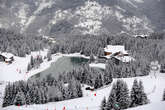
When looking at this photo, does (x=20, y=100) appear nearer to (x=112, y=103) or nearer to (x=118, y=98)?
(x=112, y=103)

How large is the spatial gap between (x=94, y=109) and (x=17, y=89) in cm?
2466

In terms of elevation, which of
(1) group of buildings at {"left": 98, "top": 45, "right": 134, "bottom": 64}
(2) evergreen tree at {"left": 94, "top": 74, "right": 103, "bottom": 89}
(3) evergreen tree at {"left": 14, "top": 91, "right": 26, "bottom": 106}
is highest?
(1) group of buildings at {"left": 98, "top": 45, "right": 134, "bottom": 64}

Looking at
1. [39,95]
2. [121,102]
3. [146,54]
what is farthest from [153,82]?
[146,54]

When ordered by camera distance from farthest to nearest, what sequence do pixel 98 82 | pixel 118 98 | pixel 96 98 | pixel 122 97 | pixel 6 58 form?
pixel 6 58
pixel 98 82
pixel 96 98
pixel 118 98
pixel 122 97

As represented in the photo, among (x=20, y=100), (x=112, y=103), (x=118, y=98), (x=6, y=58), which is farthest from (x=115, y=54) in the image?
(x=112, y=103)

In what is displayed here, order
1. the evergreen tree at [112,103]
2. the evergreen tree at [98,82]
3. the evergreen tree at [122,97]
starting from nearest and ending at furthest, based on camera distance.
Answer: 1. the evergreen tree at [112,103]
2. the evergreen tree at [122,97]
3. the evergreen tree at [98,82]

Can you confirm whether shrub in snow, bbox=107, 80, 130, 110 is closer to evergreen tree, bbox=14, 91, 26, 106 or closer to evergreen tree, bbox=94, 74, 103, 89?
evergreen tree, bbox=94, 74, 103, 89

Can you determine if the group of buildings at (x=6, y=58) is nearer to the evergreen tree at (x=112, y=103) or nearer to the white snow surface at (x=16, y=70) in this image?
the white snow surface at (x=16, y=70)

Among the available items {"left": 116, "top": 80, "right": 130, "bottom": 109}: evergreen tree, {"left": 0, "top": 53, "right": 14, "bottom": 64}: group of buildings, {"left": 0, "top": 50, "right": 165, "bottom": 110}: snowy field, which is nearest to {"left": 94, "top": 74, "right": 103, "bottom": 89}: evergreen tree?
{"left": 0, "top": 50, "right": 165, "bottom": 110}: snowy field

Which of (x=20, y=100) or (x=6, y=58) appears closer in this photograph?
(x=20, y=100)

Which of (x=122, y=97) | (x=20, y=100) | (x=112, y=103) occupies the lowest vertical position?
(x=20, y=100)

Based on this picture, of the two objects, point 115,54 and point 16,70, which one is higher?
point 115,54

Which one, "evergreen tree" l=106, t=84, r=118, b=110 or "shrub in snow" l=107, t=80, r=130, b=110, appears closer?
"evergreen tree" l=106, t=84, r=118, b=110

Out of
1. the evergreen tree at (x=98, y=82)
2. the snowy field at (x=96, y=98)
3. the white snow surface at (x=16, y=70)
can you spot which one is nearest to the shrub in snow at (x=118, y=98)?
the snowy field at (x=96, y=98)
